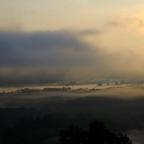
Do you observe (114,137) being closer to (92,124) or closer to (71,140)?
(92,124)

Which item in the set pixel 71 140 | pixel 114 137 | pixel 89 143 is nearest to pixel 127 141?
pixel 114 137

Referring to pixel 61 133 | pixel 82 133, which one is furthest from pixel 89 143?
pixel 61 133

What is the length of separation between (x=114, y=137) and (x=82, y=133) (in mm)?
12573

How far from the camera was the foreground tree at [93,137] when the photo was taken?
101250 mm

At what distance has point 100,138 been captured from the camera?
101188mm

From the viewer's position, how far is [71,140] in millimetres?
101062

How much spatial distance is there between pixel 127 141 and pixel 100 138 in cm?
1087

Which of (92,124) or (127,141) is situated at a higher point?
(92,124)

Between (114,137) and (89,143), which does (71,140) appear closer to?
(89,143)

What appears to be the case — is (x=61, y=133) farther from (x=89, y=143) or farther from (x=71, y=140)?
(x=89, y=143)

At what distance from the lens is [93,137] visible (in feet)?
334

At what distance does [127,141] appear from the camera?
335 feet

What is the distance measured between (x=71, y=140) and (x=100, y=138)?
11295mm

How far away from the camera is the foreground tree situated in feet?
332
